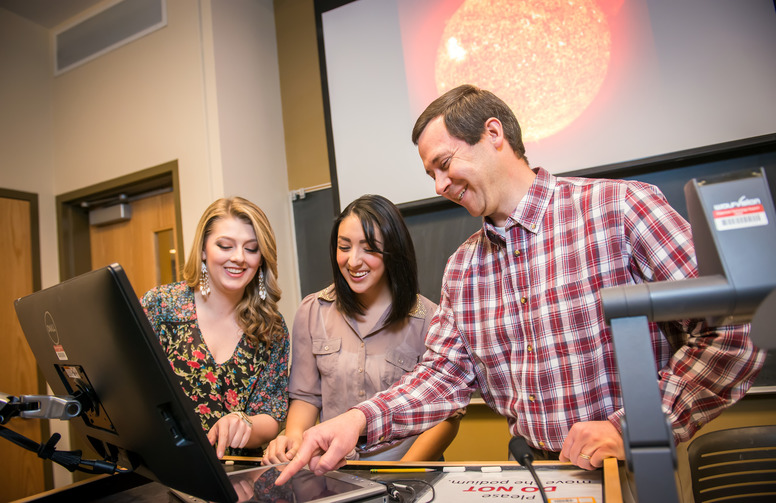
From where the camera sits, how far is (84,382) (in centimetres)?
76

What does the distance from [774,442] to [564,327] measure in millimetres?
516

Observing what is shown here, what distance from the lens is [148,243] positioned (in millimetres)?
3043

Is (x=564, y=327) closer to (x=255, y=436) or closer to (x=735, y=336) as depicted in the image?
(x=735, y=336)

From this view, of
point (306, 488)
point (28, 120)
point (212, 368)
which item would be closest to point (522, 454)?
point (306, 488)

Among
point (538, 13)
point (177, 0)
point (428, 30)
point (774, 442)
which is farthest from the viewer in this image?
point (177, 0)

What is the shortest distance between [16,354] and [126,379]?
281cm

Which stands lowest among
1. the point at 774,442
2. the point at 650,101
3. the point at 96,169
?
the point at 774,442

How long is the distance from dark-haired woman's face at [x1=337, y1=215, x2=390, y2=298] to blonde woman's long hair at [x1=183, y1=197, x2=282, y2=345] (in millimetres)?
260

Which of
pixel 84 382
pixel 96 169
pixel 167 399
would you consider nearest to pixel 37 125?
pixel 96 169

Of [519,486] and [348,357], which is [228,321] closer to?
[348,357]

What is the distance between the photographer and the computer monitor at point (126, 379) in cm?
60

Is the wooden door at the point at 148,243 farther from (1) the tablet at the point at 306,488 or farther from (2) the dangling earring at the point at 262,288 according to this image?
(1) the tablet at the point at 306,488

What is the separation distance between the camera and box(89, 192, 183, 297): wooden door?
9.71 ft

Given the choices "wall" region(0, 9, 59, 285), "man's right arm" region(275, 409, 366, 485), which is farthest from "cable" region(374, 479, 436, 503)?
"wall" region(0, 9, 59, 285)
